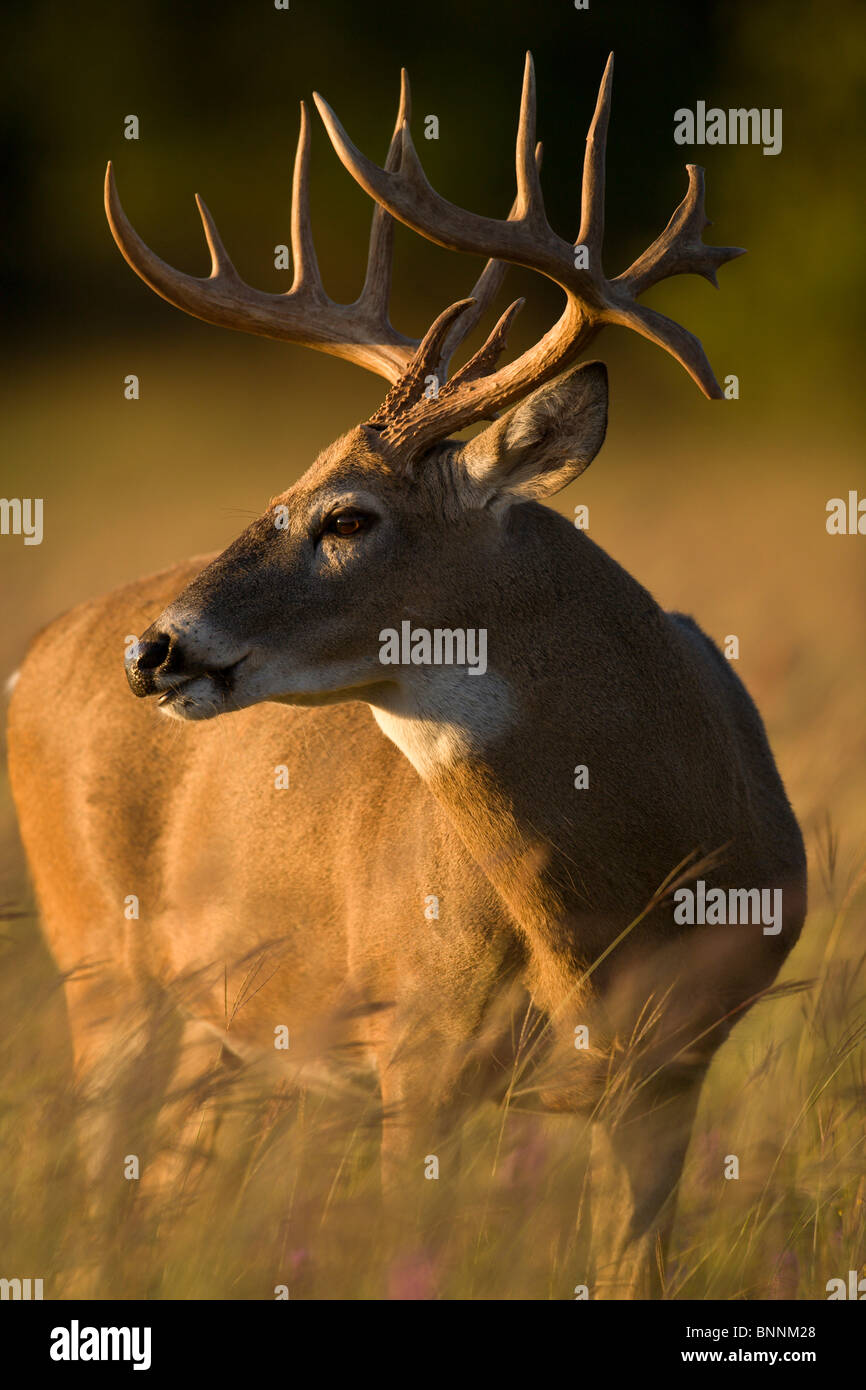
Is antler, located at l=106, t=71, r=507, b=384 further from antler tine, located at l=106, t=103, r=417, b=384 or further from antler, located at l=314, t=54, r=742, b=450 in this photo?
antler, located at l=314, t=54, r=742, b=450

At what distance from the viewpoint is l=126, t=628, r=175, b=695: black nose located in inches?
113

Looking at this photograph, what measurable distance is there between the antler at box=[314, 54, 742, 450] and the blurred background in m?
8.00

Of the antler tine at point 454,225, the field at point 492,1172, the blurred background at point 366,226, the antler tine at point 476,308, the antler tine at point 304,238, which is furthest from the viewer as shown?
the blurred background at point 366,226

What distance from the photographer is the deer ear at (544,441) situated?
293 cm

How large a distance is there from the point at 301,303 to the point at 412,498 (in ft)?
3.11

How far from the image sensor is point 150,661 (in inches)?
113

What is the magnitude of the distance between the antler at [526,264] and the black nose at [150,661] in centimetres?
59

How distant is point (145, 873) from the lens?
4195mm

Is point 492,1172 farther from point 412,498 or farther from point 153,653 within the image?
point 412,498

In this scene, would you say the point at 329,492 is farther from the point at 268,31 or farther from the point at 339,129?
the point at 268,31

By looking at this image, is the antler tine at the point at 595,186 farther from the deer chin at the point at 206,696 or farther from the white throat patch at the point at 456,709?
the deer chin at the point at 206,696

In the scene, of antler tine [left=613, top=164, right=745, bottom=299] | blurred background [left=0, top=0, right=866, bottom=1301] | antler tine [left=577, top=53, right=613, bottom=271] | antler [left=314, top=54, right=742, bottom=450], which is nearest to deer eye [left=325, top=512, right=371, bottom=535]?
antler [left=314, top=54, right=742, bottom=450]

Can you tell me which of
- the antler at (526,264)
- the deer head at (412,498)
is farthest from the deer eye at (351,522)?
the antler at (526,264)

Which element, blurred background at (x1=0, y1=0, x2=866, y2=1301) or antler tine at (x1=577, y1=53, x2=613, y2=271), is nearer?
antler tine at (x1=577, y1=53, x2=613, y2=271)
